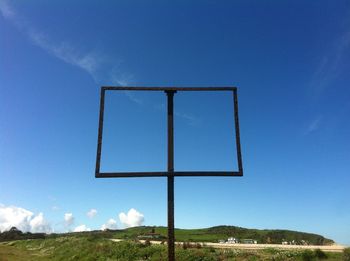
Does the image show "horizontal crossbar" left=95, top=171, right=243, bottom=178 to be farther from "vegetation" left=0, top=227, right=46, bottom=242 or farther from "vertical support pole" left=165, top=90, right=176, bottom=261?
"vegetation" left=0, top=227, right=46, bottom=242

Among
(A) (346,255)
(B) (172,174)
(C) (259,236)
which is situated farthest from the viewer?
(C) (259,236)

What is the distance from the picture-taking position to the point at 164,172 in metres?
7.52

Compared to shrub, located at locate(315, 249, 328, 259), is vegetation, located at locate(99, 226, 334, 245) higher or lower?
higher

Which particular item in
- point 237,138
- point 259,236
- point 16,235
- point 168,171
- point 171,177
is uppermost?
point 16,235

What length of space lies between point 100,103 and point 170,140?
5.45ft

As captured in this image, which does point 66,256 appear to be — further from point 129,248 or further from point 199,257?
point 199,257

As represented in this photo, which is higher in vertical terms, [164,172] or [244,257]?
[164,172]

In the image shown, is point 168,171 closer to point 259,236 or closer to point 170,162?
point 170,162

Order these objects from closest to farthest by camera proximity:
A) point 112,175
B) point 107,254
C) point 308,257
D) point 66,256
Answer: point 112,175 < point 308,257 < point 107,254 < point 66,256

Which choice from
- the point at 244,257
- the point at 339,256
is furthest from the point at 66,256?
the point at 339,256

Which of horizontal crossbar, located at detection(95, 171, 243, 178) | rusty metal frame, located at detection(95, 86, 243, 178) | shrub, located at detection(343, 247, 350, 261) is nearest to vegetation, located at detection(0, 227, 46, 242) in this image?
shrub, located at detection(343, 247, 350, 261)

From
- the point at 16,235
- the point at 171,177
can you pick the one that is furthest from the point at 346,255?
the point at 16,235

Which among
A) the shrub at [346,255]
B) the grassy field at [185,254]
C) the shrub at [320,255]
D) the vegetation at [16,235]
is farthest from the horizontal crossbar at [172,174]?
the vegetation at [16,235]

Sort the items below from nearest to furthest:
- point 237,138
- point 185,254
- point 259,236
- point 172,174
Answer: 1. point 172,174
2. point 237,138
3. point 185,254
4. point 259,236
